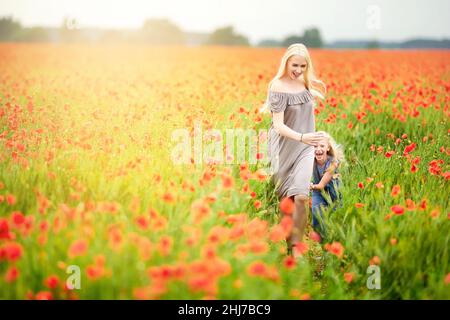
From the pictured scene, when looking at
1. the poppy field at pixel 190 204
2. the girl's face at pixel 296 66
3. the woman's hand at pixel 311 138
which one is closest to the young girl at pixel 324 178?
the poppy field at pixel 190 204

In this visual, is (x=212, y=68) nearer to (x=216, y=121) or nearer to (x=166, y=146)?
(x=216, y=121)

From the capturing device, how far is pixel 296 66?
3.13 meters

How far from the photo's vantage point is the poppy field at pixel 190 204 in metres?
2.04

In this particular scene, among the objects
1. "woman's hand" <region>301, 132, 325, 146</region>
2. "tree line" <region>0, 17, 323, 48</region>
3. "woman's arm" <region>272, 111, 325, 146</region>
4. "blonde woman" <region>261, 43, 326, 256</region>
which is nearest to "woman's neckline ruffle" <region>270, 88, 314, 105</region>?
"blonde woman" <region>261, 43, 326, 256</region>

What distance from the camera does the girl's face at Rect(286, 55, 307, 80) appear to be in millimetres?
3096

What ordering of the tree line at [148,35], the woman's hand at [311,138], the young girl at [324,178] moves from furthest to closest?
the tree line at [148,35], the young girl at [324,178], the woman's hand at [311,138]

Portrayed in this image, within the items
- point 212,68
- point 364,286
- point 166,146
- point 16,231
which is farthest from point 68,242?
point 212,68

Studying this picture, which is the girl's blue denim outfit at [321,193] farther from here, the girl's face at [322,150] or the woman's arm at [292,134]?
the woman's arm at [292,134]

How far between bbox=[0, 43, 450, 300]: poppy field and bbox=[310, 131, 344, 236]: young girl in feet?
0.40

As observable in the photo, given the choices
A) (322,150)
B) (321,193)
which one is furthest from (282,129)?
(321,193)

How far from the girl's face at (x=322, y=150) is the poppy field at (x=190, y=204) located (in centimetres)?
28

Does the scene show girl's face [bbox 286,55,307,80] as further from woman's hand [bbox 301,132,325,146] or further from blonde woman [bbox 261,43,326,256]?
woman's hand [bbox 301,132,325,146]

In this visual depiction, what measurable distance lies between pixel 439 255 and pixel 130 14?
2.91m

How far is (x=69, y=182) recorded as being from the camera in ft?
9.12
